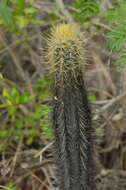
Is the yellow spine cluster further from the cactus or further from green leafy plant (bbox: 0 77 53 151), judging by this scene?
green leafy plant (bbox: 0 77 53 151)

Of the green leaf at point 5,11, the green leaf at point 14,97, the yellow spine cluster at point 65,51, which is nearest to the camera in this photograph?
the yellow spine cluster at point 65,51

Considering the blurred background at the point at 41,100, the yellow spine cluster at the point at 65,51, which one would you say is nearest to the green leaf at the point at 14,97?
the blurred background at the point at 41,100

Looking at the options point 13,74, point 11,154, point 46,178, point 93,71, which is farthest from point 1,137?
point 93,71

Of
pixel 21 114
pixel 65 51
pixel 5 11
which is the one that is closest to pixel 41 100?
pixel 21 114

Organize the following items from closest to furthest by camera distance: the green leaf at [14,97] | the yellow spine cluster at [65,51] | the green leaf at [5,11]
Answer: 1. the yellow spine cluster at [65,51]
2. the green leaf at [5,11]
3. the green leaf at [14,97]

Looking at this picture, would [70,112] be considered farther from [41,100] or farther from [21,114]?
[21,114]

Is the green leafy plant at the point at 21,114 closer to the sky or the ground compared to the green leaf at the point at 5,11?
closer to the ground

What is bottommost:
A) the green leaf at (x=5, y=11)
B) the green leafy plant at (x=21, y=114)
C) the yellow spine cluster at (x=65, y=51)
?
the green leafy plant at (x=21, y=114)

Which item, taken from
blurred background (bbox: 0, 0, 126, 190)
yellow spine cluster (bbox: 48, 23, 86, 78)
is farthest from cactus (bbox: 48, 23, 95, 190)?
blurred background (bbox: 0, 0, 126, 190)

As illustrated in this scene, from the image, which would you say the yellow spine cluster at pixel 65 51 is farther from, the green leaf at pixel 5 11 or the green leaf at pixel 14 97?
the green leaf at pixel 14 97
